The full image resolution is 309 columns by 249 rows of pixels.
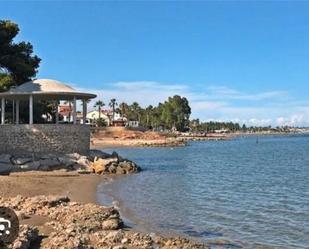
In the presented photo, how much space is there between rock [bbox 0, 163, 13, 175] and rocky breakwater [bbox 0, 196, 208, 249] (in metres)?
14.7

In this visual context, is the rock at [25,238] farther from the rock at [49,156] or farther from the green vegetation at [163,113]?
the green vegetation at [163,113]


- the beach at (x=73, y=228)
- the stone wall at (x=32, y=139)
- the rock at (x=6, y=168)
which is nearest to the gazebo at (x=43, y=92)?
the stone wall at (x=32, y=139)

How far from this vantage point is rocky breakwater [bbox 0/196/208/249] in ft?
34.7

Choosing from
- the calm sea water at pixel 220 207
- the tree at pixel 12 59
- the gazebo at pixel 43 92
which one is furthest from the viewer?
the tree at pixel 12 59

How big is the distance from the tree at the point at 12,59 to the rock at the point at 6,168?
11.7 metres

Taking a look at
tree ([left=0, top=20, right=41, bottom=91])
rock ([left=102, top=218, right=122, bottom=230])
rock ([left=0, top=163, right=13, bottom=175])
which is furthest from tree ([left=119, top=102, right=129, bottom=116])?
rock ([left=102, top=218, right=122, bottom=230])

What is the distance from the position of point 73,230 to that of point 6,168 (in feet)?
71.6

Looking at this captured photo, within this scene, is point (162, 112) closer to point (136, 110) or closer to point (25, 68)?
point (136, 110)

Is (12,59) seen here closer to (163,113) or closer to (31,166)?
(31,166)

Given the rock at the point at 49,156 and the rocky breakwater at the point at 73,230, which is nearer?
the rocky breakwater at the point at 73,230

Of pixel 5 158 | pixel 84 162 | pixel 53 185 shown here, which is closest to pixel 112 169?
pixel 84 162

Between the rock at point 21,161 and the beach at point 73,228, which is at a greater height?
the rock at point 21,161

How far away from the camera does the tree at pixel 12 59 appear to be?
144ft

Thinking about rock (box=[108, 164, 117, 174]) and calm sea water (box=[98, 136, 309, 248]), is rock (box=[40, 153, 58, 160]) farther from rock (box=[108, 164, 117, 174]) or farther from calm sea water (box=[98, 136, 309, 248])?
calm sea water (box=[98, 136, 309, 248])
